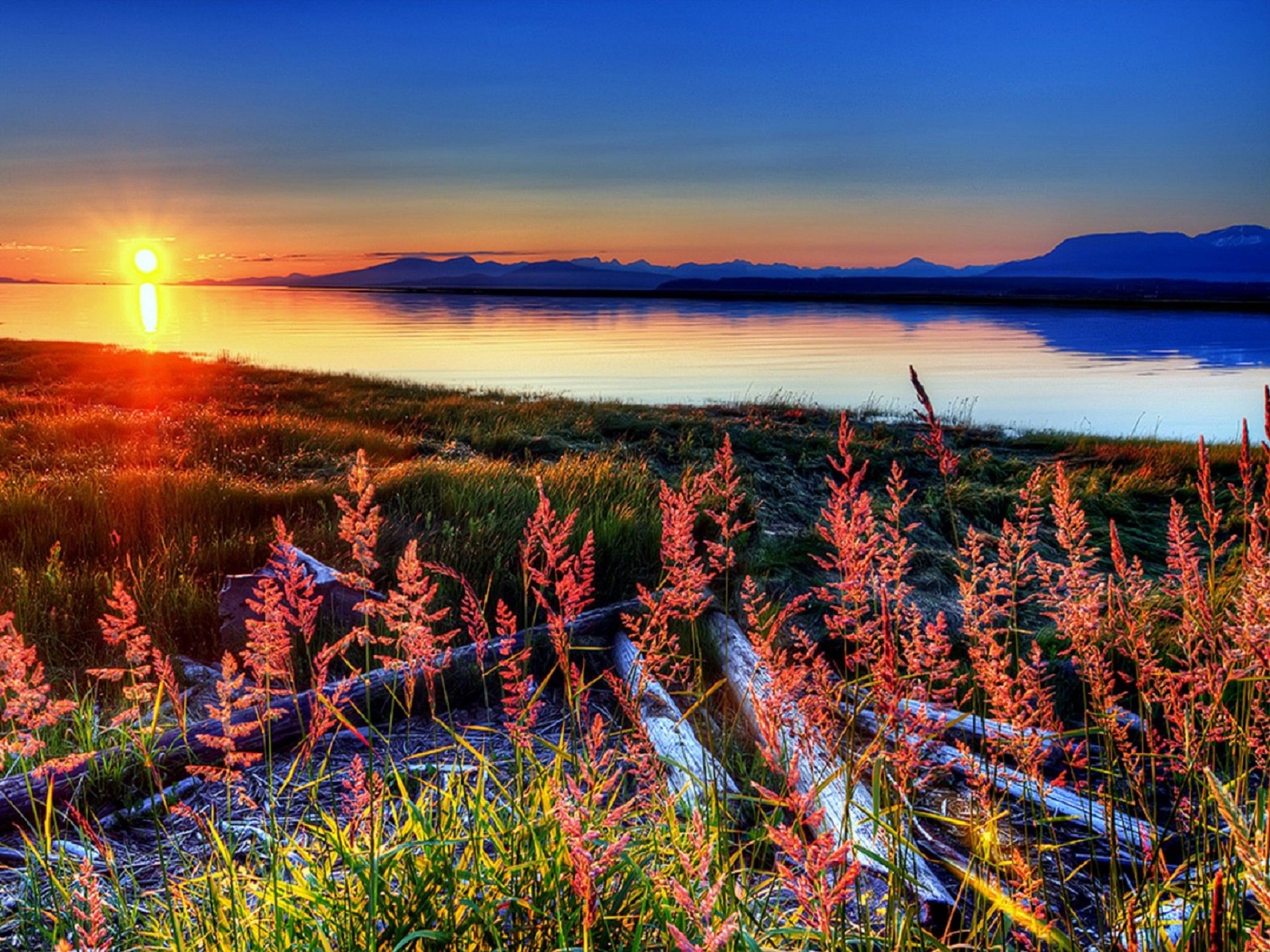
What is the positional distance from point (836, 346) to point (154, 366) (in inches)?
1917

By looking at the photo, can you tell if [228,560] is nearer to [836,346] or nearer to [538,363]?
[538,363]

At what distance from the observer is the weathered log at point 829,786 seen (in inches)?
75.5

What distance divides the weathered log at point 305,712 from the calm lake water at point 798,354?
1576 centimetres

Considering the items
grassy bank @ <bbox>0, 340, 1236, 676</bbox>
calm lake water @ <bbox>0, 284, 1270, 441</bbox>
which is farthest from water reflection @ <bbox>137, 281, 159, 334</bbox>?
grassy bank @ <bbox>0, 340, 1236, 676</bbox>

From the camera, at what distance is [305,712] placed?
14.8ft

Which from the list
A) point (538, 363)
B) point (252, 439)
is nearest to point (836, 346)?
point (538, 363)

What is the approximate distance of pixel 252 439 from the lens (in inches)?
461

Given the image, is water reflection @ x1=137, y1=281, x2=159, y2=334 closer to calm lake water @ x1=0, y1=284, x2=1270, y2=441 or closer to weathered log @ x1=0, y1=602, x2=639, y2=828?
calm lake water @ x1=0, y1=284, x2=1270, y2=441

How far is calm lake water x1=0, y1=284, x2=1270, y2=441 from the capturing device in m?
31.6

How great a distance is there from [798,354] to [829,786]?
55.4 meters

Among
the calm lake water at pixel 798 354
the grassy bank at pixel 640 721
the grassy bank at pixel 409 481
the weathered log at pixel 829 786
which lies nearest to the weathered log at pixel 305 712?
the grassy bank at pixel 640 721

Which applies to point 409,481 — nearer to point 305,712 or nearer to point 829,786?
point 305,712

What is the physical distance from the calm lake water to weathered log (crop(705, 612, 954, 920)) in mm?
15195

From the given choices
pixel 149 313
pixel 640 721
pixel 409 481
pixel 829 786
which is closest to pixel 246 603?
pixel 409 481
